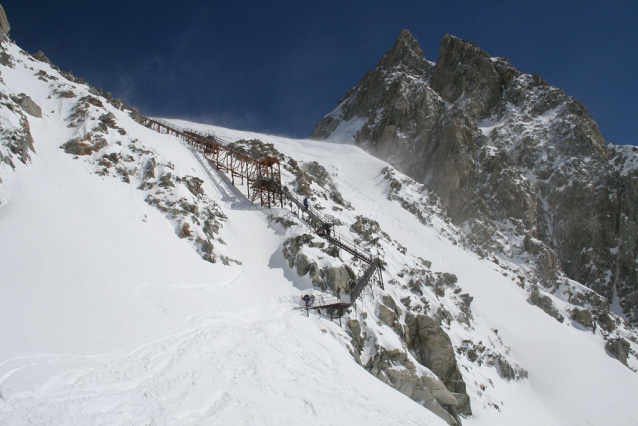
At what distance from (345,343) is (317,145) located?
1959 inches

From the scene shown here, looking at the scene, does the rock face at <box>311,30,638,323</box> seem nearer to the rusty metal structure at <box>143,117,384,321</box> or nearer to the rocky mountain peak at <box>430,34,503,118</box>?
the rocky mountain peak at <box>430,34,503,118</box>

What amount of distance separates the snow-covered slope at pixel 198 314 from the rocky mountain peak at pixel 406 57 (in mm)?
69484

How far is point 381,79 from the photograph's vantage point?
279 ft

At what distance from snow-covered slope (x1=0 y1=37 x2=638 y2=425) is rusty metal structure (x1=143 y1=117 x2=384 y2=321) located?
889 mm

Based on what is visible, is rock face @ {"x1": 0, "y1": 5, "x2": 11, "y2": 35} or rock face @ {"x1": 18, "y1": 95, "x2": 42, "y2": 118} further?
rock face @ {"x1": 0, "y1": 5, "x2": 11, "y2": 35}

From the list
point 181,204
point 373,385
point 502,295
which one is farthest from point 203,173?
point 502,295

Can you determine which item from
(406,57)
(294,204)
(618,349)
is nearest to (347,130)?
(406,57)

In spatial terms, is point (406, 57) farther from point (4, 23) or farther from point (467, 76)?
point (4, 23)

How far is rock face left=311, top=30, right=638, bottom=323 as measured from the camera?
2028 inches

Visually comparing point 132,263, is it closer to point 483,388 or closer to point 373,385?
point 373,385

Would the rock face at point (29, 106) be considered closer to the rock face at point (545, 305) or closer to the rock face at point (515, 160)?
the rock face at point (545, 305)

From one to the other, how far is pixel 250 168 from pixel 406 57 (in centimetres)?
7512

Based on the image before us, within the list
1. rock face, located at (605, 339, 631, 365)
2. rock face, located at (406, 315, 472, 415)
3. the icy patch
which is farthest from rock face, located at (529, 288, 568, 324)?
the icy patch

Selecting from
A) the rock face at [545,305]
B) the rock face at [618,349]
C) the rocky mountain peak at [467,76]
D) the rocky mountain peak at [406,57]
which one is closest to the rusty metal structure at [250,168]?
the rock face at [545,305]
